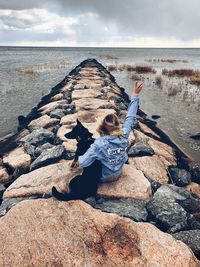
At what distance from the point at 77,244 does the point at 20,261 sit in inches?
28.5

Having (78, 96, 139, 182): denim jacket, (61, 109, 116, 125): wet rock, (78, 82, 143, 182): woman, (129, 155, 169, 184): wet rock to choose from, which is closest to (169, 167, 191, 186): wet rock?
(129, 155, 169, 184): wet rock

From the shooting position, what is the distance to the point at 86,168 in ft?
17.6

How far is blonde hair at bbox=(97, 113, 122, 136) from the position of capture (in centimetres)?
527

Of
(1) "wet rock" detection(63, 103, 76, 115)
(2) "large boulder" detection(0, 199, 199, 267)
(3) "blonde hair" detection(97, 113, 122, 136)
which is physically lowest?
(1) "wet rock" detection(63, 103, 76, 115)

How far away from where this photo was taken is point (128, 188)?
19.2ft

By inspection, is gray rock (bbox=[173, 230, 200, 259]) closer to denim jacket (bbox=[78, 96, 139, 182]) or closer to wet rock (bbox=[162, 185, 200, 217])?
wet rock (bbox=[162, 185, 200, 217])

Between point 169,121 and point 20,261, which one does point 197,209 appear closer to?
point 20,261

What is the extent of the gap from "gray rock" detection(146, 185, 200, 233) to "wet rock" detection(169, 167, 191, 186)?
112 cm

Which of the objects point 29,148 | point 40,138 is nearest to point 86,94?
point 40,138

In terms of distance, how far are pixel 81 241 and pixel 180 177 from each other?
133 inches

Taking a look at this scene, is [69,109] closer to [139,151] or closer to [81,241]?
[139,151]

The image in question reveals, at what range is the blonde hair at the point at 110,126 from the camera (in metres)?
5.27

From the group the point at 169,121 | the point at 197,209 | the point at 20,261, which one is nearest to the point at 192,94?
the point at 169,121

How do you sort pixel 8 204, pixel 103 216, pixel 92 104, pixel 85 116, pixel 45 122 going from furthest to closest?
1. pixel 92 104
2. pixel 45 122
3. pixel 85 116
4. pixel 8 204
5. pixel 103 216
